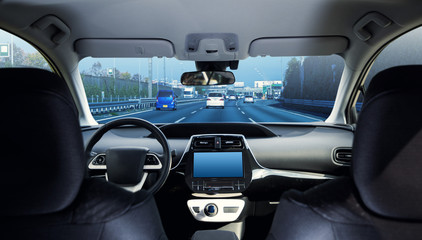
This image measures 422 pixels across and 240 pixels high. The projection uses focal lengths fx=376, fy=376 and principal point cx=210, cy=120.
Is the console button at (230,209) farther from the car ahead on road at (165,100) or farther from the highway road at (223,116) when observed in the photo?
the car ahead on road at (165,100)

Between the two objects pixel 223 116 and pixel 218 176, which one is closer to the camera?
pixel 218 176

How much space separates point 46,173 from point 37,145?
0.12 meters

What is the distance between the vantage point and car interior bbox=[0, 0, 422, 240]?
150cm

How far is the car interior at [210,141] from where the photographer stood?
4.94ft

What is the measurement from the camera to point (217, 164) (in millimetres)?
3756

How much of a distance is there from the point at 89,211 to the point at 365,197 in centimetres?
119

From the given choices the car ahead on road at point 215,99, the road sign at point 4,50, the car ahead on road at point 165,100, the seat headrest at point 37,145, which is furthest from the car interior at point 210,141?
the car ahead on road at point 215,99

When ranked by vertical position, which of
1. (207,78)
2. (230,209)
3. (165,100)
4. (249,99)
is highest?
(207,78)

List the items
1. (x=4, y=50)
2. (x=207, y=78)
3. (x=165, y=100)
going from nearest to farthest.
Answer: (x=207, y=78) < (x=4, y=50) < (x=165, y=100)

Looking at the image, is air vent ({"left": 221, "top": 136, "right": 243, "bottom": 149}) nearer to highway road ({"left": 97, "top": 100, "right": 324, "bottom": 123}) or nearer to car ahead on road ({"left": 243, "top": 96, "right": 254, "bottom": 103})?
highway road ({"left": 97, "top": 100, "right": 324, "bottom": 123})

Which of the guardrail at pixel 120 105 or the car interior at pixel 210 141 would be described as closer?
the car interior at pixel 210 141

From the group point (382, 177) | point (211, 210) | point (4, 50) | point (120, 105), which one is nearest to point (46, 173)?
point (382, 177)

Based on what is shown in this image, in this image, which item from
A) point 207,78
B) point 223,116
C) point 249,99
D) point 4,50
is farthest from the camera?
point 249,99

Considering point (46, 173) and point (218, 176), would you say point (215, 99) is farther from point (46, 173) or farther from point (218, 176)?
point (46, 173)
